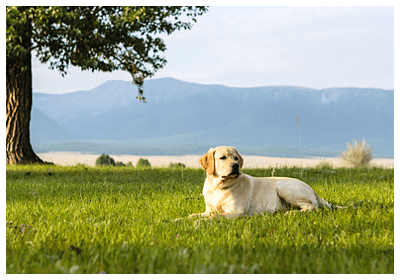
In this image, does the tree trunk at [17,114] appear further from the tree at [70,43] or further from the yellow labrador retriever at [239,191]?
the yellow labrador retriever at [239,191]

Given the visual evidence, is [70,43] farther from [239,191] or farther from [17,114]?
[239,191]

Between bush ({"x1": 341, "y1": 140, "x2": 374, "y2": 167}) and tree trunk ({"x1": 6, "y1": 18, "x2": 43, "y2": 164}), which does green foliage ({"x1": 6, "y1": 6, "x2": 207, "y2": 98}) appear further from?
bush ({"x1": 341, "y1": 140, "x2": 374, "y2": 167})

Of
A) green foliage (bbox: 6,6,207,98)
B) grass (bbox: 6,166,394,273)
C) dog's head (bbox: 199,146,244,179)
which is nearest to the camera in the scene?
grass (bbox: 6,166,394,273)

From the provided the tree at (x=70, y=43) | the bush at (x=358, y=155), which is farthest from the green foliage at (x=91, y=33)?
the bush at (x=358, y=155)

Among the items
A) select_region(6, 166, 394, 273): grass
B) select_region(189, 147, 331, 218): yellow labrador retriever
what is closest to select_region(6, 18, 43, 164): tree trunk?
select_region(6, 166, 394, 273): grass

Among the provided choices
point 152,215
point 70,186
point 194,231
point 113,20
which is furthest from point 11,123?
point 194,231

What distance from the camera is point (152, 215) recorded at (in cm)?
566

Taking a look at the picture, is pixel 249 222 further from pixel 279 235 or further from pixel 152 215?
pixel 152 215

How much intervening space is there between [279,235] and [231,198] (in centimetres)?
104

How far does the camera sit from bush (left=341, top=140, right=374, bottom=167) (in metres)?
18.8

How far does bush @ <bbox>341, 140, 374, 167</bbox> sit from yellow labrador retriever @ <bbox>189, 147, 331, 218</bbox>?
14.2 m

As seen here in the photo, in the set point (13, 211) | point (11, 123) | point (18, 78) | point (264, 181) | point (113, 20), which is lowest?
point (13, 211)

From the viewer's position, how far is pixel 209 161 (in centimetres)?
514

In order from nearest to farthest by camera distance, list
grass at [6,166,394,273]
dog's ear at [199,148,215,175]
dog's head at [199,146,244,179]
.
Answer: grass at [6,166,394,273], dog's head at [199,146,244,179], dog's ear at [199,148,215,175]
